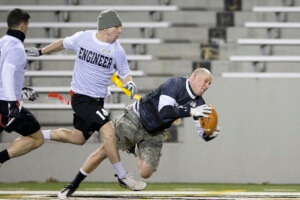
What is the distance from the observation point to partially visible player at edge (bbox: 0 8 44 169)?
9.43 meters

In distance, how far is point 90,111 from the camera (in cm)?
985

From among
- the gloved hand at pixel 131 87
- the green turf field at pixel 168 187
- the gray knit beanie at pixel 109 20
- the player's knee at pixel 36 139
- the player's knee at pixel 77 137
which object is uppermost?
the gray knit beanie at pixel 109 20

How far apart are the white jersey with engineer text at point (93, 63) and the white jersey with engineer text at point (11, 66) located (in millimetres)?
599

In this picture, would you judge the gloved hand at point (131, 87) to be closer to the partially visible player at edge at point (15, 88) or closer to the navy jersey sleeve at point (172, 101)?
the navy jersey sleeve at point (172, 101)

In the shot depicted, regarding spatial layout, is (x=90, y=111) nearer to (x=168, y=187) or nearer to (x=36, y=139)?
(x=36, y=139)

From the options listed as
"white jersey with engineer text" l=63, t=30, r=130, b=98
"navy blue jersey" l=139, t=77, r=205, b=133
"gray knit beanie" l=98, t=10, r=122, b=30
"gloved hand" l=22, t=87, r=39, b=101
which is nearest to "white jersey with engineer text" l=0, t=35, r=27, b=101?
"gloved hand" l=22, t=87, r=39, b=101

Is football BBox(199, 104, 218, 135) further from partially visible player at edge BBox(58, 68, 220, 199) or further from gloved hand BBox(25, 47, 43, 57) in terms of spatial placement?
gloved hand BBox(25, 47, 43, 57)

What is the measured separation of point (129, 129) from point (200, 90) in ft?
2.72

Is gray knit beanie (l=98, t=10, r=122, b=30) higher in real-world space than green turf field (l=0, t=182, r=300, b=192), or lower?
higher

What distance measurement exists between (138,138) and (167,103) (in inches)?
26.8

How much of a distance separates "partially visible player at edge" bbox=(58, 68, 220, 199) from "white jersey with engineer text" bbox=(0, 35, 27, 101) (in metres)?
0.96

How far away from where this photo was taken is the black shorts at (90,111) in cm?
977

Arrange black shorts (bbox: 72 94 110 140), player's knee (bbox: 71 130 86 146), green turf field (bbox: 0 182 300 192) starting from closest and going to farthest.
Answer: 1. black shorts (bbox: 72 94 110 140)
2. player's knee (bbox: 71 130 86 146)
3. green turf field (bbox: 0 182 300 192)

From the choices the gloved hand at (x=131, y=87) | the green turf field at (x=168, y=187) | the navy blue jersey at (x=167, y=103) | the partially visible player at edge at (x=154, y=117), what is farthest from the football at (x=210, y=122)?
the green turf field at (x=168, y=187)
